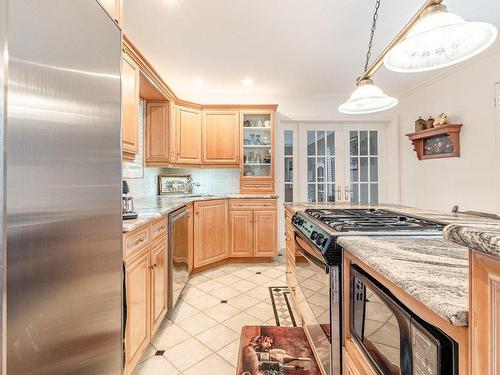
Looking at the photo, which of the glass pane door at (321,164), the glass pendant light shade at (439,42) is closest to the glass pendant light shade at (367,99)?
the glass pendant light shade at (439,42)

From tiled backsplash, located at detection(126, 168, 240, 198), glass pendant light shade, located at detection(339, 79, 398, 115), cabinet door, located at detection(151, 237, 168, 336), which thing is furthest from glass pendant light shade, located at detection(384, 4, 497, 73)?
tiled backsplash, located at detection(126, 168, 240, 198)

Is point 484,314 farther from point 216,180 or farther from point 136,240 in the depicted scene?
point 216,180

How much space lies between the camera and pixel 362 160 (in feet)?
14.1

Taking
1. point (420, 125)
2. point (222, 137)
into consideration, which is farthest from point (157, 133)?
point (420, 125)

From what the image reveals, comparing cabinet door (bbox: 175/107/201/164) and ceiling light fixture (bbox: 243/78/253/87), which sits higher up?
ceiling light fixture (bbox: 243/78/253/87)

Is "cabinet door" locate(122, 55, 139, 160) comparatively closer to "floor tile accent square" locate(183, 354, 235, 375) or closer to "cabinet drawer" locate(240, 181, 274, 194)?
"floor tile accent square" locate(183, 354, 235, 375)

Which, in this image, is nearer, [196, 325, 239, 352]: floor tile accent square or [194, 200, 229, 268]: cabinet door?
[196, 325, 239, 352]: floor tile accent square

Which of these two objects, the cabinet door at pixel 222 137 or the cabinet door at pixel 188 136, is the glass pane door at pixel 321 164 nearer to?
the cabinet door at pixel 222 137

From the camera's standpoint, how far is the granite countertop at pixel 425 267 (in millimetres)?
492

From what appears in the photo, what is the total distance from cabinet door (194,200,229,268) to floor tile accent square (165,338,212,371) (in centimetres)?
135

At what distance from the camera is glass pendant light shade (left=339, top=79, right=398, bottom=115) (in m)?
1.73

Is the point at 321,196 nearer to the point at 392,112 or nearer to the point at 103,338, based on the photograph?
the point at 392,112

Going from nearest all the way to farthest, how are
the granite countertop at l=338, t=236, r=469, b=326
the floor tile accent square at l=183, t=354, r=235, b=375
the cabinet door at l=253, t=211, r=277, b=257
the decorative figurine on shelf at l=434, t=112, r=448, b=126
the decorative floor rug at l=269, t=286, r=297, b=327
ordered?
the granite countertop at l=338, t=236, r=469, b=326, the floor tile accent square at l=183, t=354, r=235, b=375, the decorative floor rug at l=269, t=286, r=297, b=327, the decorative figurine on shelf at l=434, t=112, r=448, b=126, the cabinet door at l=253, t=211, r=277, b=257

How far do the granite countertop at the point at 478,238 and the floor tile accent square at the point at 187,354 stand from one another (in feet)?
5.77
